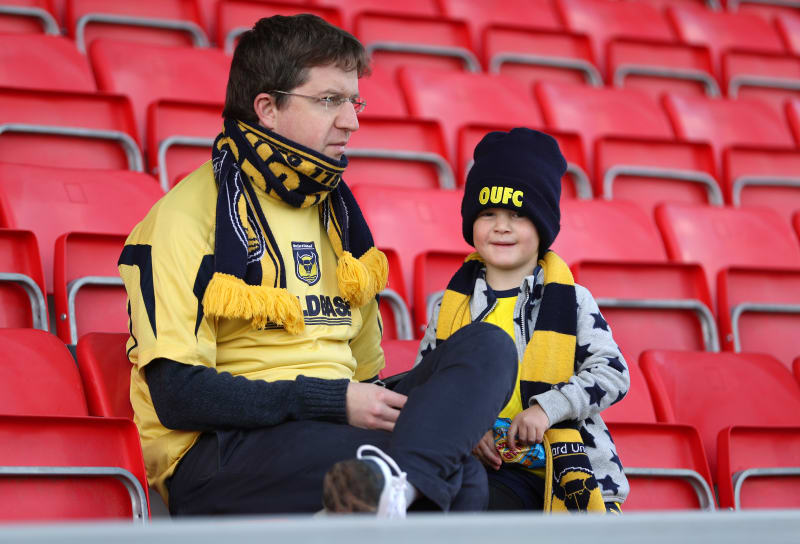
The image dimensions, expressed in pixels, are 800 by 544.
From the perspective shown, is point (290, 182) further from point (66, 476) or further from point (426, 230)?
point (426, 230)

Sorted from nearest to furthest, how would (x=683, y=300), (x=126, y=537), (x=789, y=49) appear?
(x=126, y=537)
(x=683, y=300)
(x=789, y=49)

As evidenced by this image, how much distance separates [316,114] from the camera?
1789 millimetres

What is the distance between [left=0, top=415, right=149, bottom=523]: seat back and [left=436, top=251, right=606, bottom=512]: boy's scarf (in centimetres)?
62

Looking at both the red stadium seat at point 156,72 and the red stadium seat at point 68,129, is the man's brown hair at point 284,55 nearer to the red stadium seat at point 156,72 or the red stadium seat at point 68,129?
the red stadium seat at point 68,129

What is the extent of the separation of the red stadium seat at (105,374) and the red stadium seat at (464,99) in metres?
1.75

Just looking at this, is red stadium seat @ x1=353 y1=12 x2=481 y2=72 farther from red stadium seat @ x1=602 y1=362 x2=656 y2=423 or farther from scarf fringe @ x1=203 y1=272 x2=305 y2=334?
scarf fringe @ x1=203 y1=272 x2=305 y2=334

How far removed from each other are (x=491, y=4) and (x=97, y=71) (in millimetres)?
1895

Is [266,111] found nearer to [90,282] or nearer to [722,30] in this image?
[90,282]

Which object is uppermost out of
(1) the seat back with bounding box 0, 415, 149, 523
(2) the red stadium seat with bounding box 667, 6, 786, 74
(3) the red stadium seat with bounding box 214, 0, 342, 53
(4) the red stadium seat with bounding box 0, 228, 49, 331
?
(2) the red stadium seat with bounding box 667, 6, 786, 74

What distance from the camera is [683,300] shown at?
2.71 m

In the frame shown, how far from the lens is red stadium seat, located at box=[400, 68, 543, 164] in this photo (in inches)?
135

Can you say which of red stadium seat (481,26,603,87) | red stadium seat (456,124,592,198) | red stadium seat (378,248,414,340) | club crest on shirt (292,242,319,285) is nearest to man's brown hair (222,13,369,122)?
club crest on shirt (292,242,319,285)

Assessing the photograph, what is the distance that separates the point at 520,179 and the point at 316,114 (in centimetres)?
40

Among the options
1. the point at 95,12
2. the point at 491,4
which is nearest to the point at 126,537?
the point at 95,12
